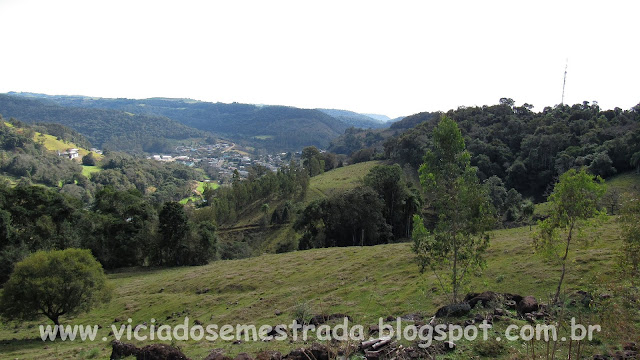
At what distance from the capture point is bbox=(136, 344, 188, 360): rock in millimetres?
12445

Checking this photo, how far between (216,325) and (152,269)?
A: 3000cm

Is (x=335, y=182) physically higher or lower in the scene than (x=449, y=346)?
lower

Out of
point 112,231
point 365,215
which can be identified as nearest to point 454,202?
point 365,215

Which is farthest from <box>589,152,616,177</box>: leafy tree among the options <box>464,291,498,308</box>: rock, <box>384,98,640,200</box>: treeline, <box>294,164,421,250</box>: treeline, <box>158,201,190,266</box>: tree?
<box>158,201,190,266</box>: tree

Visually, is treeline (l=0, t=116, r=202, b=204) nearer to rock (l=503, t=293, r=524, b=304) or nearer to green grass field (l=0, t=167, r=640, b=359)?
green grass field (l=0, t=167, r=640, b=359)

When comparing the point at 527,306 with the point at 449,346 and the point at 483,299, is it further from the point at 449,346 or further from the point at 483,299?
the point at 449,346

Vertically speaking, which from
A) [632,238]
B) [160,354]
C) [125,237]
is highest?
[632,238]

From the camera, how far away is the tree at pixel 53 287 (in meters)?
23.7

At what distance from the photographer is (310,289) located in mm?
26656

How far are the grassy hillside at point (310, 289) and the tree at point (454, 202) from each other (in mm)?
1654

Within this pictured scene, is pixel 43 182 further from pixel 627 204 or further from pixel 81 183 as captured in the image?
pixel 627 204

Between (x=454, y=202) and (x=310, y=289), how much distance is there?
15.2 meters

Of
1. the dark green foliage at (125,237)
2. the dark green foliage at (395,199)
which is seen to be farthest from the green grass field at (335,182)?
the dark green foliage at (125,237)

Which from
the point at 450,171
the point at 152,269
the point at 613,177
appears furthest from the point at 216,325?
the point at 613,177
